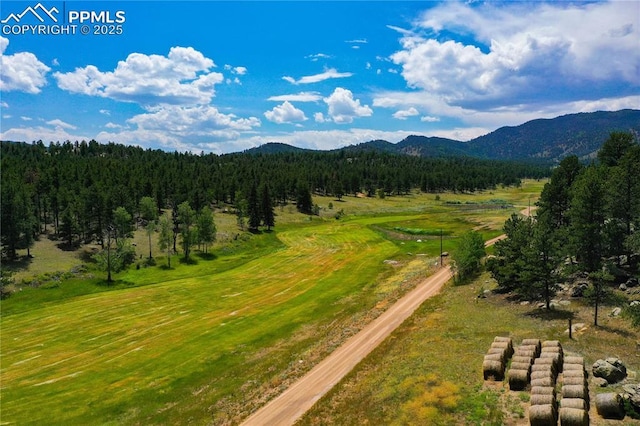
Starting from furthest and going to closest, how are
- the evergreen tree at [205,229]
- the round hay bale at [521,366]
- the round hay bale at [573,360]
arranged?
the evergreen tree at [205,229] < the round hay bale at [521,366] < the round hay bale at [573,360]

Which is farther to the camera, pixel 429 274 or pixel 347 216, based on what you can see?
pixel 347 216

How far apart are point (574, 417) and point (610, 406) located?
3548 millimetres

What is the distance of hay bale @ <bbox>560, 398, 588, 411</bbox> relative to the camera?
29.2m

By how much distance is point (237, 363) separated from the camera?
5378 cm

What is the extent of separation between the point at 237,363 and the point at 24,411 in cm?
2281

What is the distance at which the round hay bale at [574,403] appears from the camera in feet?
96.0

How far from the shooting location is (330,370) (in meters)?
48.5

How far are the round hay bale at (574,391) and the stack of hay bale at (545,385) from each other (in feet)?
2.74

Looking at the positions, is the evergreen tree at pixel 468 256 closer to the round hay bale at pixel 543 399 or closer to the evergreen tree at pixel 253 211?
the round hay bale at pixel 543 399

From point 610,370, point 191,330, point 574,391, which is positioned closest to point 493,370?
point 574,391

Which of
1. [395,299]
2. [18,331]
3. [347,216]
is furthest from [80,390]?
[347,216]

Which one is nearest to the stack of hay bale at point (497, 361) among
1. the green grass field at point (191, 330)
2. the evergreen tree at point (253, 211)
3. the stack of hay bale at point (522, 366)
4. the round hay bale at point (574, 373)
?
the stack of hay bale at point (522, 366)

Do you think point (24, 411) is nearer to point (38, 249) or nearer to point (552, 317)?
point (552, 317)

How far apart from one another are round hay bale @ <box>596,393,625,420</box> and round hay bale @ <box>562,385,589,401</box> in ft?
3.38
